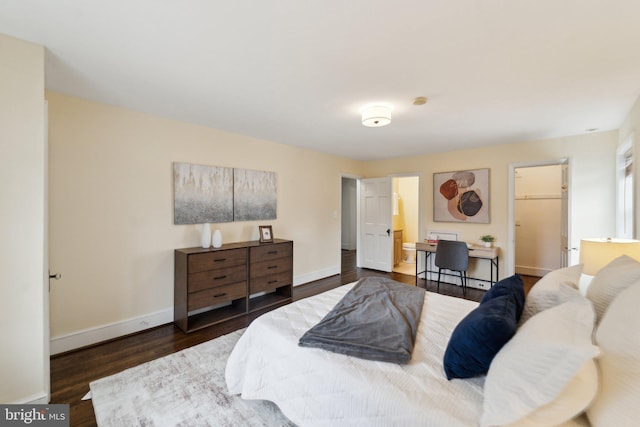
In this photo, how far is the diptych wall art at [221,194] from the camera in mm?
3266

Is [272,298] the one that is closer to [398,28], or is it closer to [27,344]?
[27,344]

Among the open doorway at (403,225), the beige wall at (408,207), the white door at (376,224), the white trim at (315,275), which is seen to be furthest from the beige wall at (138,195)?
the beige wall at (408,207)

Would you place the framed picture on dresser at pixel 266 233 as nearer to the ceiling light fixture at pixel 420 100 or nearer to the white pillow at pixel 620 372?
the ceiling light fixture at pixel 420 100

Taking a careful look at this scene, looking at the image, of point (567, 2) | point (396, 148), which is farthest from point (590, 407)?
point (396, 148)

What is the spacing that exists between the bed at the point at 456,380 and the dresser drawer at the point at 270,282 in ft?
5.25

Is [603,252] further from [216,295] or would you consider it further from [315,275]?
[315,275]

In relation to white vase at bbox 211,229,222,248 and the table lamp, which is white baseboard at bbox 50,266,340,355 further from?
the table lamp

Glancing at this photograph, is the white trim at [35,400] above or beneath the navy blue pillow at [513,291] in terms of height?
beneath

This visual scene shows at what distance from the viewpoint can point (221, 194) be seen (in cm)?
362

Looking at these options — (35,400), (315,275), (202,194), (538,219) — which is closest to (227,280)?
(202,194)

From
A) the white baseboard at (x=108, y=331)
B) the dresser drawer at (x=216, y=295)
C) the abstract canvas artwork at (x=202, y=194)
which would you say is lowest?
the white baseboard at (x=108, y=331)

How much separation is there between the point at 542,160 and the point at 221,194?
464 centimetres

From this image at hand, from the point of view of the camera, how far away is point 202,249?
3236 millimetres

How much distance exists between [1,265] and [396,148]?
4.65 m
